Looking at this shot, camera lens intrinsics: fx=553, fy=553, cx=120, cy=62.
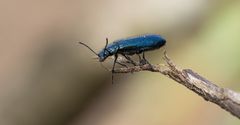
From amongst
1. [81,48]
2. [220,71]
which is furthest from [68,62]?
[220,71]

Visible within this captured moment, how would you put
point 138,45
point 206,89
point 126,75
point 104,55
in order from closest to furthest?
point 206,89 < point 138,45 < point 104,55 < point 126,75

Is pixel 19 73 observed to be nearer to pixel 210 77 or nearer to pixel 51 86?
pixel 51 86

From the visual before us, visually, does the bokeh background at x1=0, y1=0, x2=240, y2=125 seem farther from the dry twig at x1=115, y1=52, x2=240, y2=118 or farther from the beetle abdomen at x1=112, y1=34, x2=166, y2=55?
the dry twig at x1=115, y1=52, x2=240, y2=118

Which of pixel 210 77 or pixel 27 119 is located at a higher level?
pixel 210 77

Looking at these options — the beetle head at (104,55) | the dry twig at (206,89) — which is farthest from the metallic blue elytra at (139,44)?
the dry twig at (206,89)

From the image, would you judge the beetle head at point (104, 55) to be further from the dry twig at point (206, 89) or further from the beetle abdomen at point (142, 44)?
the dry twig at point (206, 89)

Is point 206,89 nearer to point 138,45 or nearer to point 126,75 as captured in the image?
point 138,45

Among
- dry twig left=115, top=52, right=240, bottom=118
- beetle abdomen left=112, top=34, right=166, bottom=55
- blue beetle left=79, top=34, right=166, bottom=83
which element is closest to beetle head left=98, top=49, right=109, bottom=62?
blue beetle left=79, top=34, right=166, bottom=83

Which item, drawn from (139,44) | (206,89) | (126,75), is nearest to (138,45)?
(139,44)
